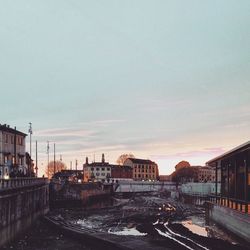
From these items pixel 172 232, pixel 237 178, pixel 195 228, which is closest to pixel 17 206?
pixel 172 232

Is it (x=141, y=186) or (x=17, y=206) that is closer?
(x=17, y=206)

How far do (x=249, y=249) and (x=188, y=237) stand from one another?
22.8ft

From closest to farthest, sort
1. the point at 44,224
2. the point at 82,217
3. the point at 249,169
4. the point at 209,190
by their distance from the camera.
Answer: the point at 249,169 → the point at 44,224 → the point at 82,217 → the point at 209,190

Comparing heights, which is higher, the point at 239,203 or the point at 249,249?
the point at 239,203

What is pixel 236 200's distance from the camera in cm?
4206

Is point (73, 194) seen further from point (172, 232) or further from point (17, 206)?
point (172, 232)

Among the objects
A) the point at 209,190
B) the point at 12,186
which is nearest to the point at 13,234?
the point at 12,186

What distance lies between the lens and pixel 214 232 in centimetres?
4738

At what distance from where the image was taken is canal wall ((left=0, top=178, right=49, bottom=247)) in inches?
1512

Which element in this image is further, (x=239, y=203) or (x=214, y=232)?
(x=214, y=232)

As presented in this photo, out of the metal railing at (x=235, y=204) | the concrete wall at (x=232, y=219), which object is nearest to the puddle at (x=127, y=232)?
the concrete wall at (x=232, y=219)

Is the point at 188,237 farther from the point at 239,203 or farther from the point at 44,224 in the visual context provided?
the point at 44,224

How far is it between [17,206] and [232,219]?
21.6m

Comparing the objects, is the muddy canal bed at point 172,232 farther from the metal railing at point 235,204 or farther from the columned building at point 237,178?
the columned building at point 237,178
